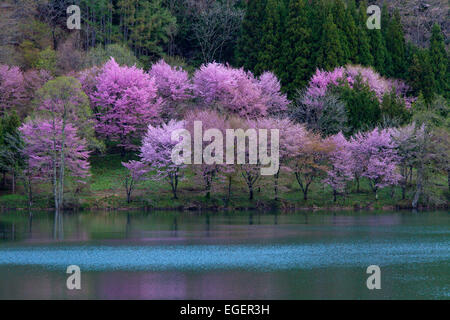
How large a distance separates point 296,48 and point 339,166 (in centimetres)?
1823

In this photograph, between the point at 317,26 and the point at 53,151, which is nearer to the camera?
the point at 53,151

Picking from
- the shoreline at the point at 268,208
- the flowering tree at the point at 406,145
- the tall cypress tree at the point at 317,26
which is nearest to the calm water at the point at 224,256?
the shoreline at the point at 268,208

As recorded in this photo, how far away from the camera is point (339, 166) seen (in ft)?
193

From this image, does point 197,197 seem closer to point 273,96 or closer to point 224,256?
point 273,96

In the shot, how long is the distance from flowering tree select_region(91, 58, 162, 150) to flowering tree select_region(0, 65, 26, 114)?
6810mm

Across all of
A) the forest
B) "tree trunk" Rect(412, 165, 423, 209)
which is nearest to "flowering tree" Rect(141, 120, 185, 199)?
the forest

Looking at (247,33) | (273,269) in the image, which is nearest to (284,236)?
(273,269)

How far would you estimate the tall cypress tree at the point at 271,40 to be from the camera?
73.9 metres

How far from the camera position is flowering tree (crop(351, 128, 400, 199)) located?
59.0 m

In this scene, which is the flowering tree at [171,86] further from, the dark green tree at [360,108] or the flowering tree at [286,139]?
the dark green tree at [360,108]

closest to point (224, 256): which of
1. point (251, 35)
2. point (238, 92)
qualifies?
point (238, 92)

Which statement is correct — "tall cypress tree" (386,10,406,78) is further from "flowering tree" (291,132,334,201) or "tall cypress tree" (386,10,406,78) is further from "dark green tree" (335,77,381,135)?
"flowering tree" (291,132,334,201)

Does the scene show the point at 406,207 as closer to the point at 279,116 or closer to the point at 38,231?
the point at 279,116

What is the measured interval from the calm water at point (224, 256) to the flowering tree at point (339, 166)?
7139mm
